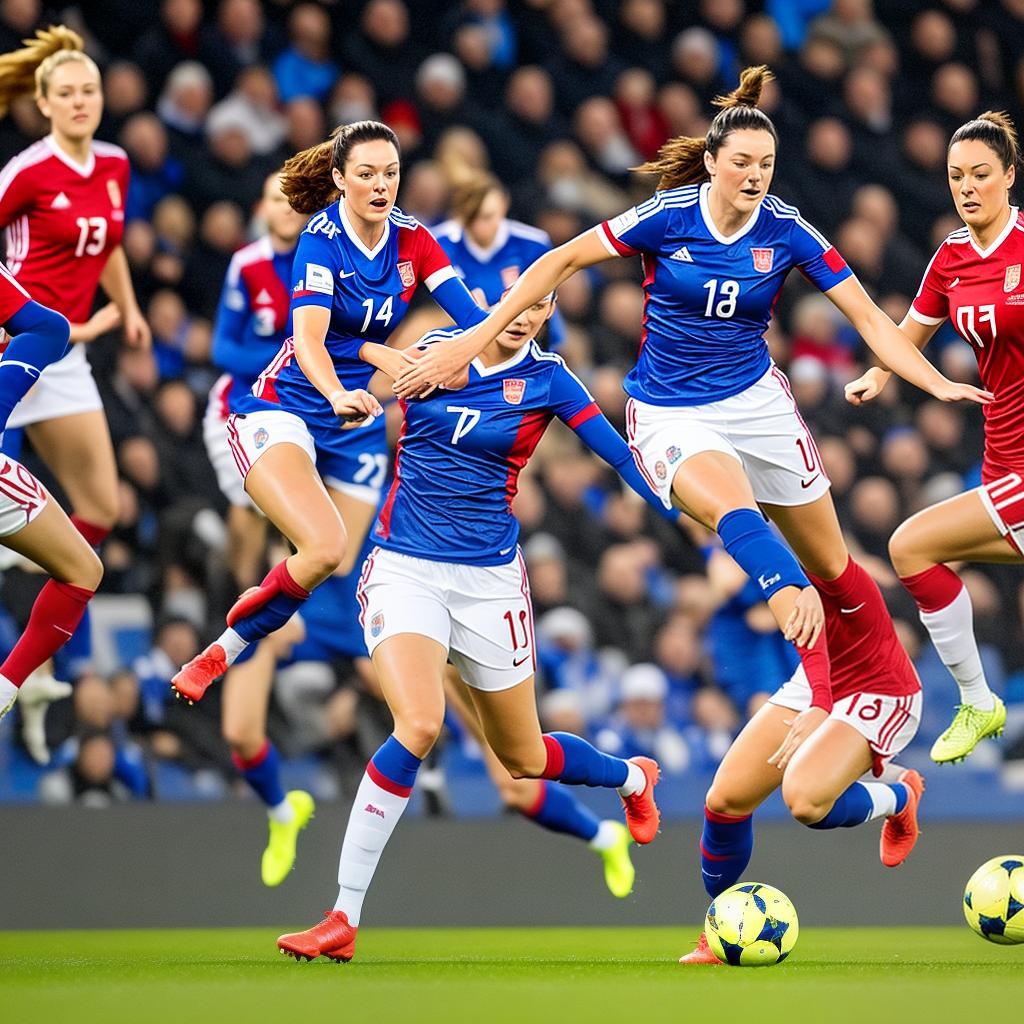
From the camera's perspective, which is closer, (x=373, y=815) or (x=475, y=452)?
(x=373, y=815)

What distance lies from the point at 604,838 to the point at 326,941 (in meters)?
2.25

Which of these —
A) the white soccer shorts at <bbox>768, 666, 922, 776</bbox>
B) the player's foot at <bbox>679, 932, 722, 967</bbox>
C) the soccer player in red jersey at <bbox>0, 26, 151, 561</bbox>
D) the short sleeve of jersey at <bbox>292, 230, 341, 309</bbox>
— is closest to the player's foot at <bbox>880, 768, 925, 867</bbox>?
the white soccer shorts at <bbox>768, 666, 922, 776</bbox>

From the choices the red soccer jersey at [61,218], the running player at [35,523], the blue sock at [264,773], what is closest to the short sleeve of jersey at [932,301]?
the running player at [35,523]

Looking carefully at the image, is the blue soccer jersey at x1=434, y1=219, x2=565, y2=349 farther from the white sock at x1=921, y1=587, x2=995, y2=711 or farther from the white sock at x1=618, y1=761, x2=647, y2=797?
the white sock at x1=921, y1=587, x2=995, y2=711

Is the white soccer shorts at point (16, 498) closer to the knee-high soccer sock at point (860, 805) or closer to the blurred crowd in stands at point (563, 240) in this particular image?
the blurred crowd in stands at point (563, 240)

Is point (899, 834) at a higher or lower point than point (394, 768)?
lower

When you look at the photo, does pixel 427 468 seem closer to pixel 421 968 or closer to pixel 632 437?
pixel 632 437

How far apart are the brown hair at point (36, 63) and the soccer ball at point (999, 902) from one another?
479 cm

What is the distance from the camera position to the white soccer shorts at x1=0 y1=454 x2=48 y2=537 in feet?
21.9

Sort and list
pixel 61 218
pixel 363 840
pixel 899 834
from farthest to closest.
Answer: pixel 61 218 < pixel 899 834 < pixel 363 840

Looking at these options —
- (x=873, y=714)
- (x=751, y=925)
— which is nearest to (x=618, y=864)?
(x=873, y=714)

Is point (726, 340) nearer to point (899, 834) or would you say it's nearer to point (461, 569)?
point (461, 569)

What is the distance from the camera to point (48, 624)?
714 centimetres

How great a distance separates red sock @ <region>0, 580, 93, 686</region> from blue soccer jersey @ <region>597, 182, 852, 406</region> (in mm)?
2311
